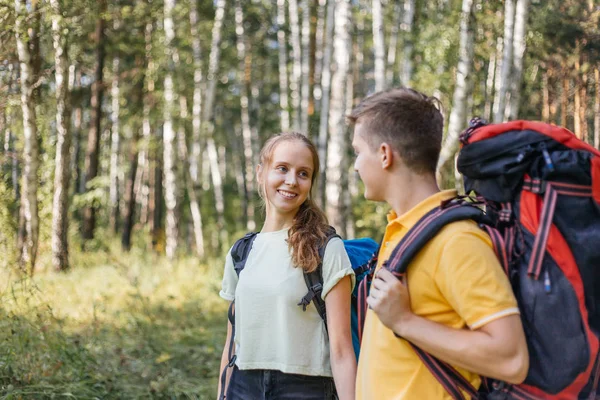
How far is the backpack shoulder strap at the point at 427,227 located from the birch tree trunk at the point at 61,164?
9.60 meters

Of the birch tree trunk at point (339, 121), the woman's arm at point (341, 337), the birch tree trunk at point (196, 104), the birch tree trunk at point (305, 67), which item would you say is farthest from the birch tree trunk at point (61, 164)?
the woman's arm at point (341, 337)

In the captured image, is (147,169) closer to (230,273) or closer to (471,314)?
(230,273)

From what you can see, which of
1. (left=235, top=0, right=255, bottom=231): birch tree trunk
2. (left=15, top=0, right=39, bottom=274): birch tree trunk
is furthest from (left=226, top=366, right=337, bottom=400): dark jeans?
(left=235, top=0, right=255, bottom=231): birch tree trunk

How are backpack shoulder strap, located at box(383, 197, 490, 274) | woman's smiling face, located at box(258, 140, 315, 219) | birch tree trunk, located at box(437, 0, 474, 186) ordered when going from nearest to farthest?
backpack shoulder strap, located at box(383, 197, 490, 274) → woman's smiling face, located at box(258, 140, 315, 219) → birch tree trunk, located at box(437, 0, 474, 186)

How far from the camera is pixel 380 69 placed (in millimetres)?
12422

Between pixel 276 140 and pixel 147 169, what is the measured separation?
18741 mm

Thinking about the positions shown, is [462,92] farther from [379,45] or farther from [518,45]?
[379,45]

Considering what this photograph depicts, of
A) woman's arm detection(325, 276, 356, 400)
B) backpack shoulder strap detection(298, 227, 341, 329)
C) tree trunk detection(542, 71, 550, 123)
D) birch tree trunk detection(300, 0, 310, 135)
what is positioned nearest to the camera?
woman's arm detection(325, 276, 356, 400)

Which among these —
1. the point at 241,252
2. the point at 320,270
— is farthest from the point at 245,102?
the point at 320,270

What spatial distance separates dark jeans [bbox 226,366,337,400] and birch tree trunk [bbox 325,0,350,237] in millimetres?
6986

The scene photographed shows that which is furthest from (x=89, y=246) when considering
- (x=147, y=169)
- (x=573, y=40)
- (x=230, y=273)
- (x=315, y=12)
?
(x=230, y=273)

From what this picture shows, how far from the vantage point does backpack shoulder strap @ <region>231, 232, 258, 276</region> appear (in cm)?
263

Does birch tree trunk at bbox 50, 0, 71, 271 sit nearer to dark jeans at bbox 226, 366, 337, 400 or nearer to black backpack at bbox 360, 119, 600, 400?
dark jeans at bbox 226, 366, 337, 400

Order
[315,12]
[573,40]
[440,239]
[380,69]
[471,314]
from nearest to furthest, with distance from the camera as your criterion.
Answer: [471,314] < [440,239] < [380,69] < [573,40] < [315,12]
